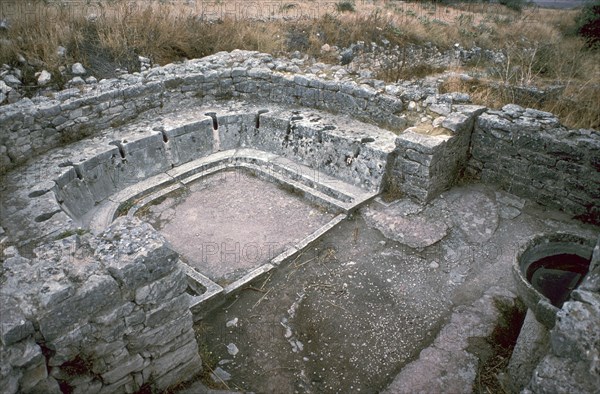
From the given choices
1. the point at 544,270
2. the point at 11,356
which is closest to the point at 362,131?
the point at 544,270

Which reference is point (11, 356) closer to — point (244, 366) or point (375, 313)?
point (244, 366)

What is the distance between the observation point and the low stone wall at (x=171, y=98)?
578cm

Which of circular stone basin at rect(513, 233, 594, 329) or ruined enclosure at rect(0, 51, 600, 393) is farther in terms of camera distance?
circular stone basin at rect(513, 233, 594, 329)

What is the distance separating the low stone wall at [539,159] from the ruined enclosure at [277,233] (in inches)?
1.0

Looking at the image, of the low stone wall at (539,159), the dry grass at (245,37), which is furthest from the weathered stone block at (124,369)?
the dry grass at (245,37)

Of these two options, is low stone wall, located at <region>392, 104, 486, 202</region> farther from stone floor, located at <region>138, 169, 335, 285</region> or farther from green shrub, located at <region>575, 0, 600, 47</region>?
green shrub, located at <region>575, 0, 600, 47</region>

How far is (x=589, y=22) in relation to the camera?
16797mm

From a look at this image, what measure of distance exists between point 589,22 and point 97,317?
2136cm

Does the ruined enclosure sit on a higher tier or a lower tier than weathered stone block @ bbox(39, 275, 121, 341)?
lower

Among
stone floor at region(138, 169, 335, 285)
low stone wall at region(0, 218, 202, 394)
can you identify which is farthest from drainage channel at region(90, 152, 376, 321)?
low stone wall at region(0, 218, 202, 394)

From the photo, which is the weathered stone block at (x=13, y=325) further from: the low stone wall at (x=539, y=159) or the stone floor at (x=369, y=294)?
the low stone wall at (x=539, y=159)

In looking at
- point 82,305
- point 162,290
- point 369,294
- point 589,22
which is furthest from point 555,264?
point 589,22

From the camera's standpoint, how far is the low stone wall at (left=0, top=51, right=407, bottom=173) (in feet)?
19.0

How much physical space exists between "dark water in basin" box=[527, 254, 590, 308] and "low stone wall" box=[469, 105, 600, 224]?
6.46 feet
